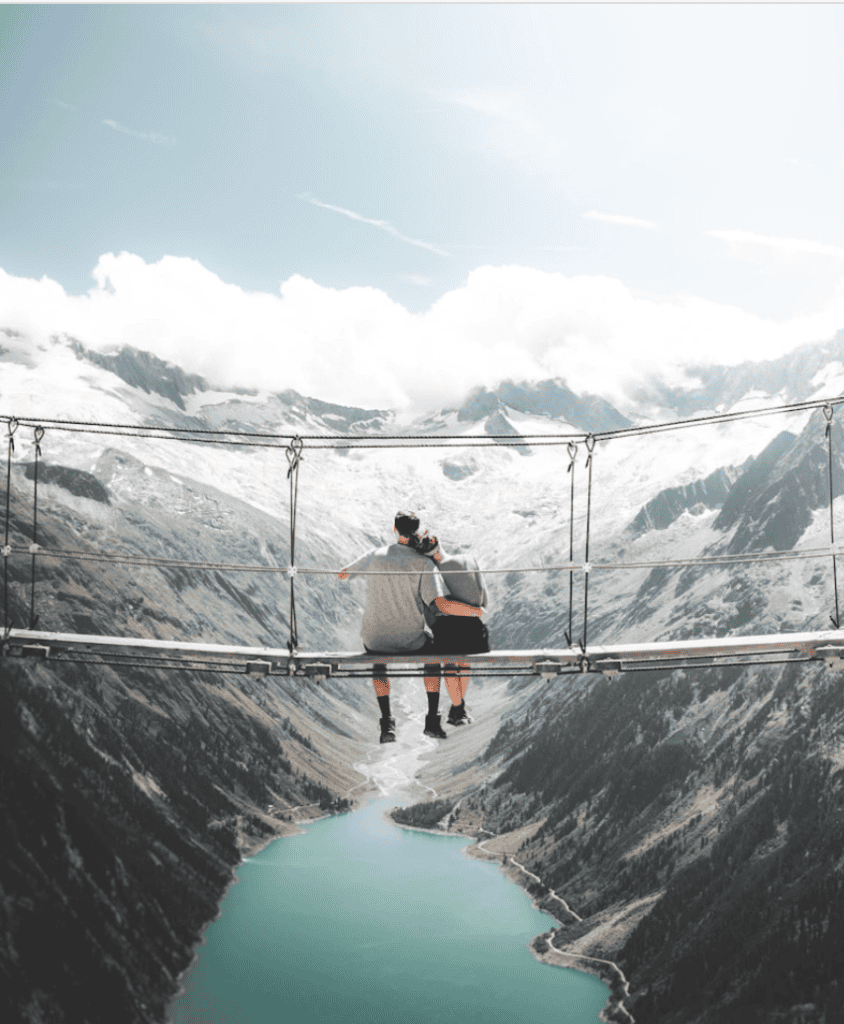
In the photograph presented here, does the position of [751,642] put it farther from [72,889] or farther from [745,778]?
[745,778]

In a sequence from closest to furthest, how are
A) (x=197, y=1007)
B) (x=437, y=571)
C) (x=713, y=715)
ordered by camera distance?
(x=437, y=571)
(x=197, y=1007)
(x=713, y=715)

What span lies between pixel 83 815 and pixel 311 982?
1431 inches

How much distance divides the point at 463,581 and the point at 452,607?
15.2 inches

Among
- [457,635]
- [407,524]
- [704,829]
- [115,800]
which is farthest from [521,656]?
[704,829]

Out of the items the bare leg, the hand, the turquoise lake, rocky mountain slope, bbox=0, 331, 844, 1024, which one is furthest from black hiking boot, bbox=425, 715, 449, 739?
the turquoise lake

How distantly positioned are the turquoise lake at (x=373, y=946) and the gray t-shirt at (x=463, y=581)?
4400 inches

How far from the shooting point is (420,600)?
13094mm

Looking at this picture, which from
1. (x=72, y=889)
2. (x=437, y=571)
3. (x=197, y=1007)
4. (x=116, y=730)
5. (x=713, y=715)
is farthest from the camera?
(x=713, y=715)

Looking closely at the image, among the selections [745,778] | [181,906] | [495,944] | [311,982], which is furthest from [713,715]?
[181,906]

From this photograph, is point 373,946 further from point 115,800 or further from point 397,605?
point 397,605

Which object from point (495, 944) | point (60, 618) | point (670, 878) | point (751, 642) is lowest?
point (495, 944)

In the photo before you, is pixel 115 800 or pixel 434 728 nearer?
pixel 434 728

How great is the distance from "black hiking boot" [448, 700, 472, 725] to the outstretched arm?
1.47 m

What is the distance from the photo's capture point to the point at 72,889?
101m
